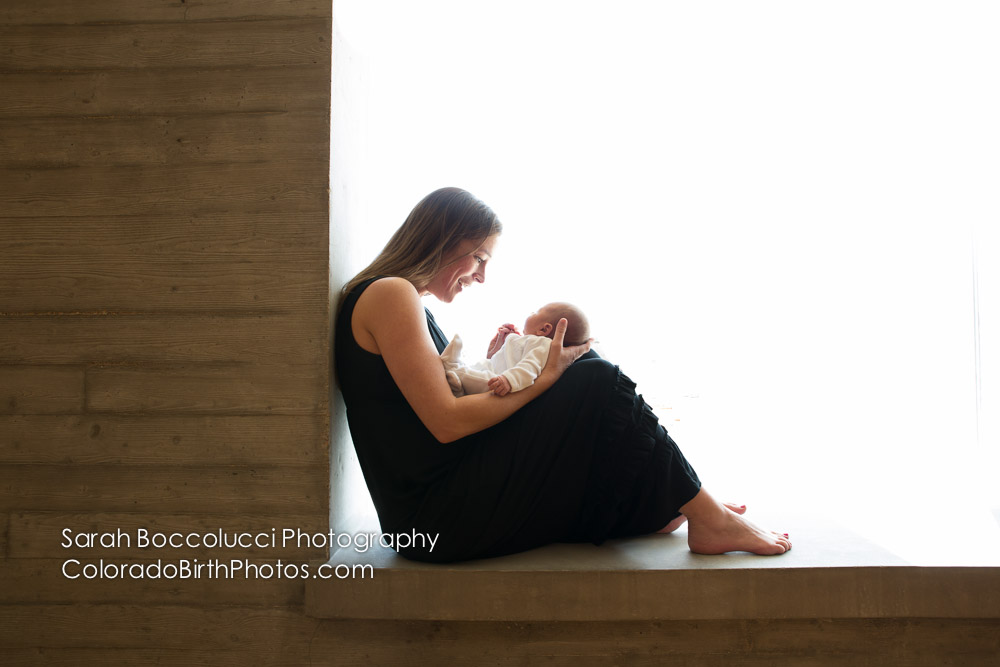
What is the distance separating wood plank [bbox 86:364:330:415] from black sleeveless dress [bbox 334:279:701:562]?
10 centimetres

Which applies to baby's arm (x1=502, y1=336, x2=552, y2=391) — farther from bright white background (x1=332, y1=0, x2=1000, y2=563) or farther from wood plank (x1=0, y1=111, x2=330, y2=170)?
wood plank (x1=0, y1=111, x2=330, y2=170)

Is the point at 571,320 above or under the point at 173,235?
under

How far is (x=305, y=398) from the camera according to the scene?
158 cm

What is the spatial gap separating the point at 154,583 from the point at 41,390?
559mm

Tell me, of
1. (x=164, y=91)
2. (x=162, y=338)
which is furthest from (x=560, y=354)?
(x=164, y=91)

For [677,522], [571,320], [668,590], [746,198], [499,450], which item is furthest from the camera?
[746,198]

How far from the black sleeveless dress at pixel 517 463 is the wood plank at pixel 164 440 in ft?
0.49

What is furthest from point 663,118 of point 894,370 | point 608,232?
point 894,370

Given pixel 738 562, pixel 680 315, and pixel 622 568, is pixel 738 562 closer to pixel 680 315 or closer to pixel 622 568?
pixel 622 568

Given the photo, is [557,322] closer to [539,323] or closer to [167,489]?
[539,323]

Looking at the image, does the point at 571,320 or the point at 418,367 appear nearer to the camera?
the point at 418,367

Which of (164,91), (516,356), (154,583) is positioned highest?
(164,91)

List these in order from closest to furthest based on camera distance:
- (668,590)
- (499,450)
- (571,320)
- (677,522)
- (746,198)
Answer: (668,590) < (499,450) < (571,320) < (677,522) < (746,198)

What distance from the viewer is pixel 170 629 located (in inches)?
61.3
